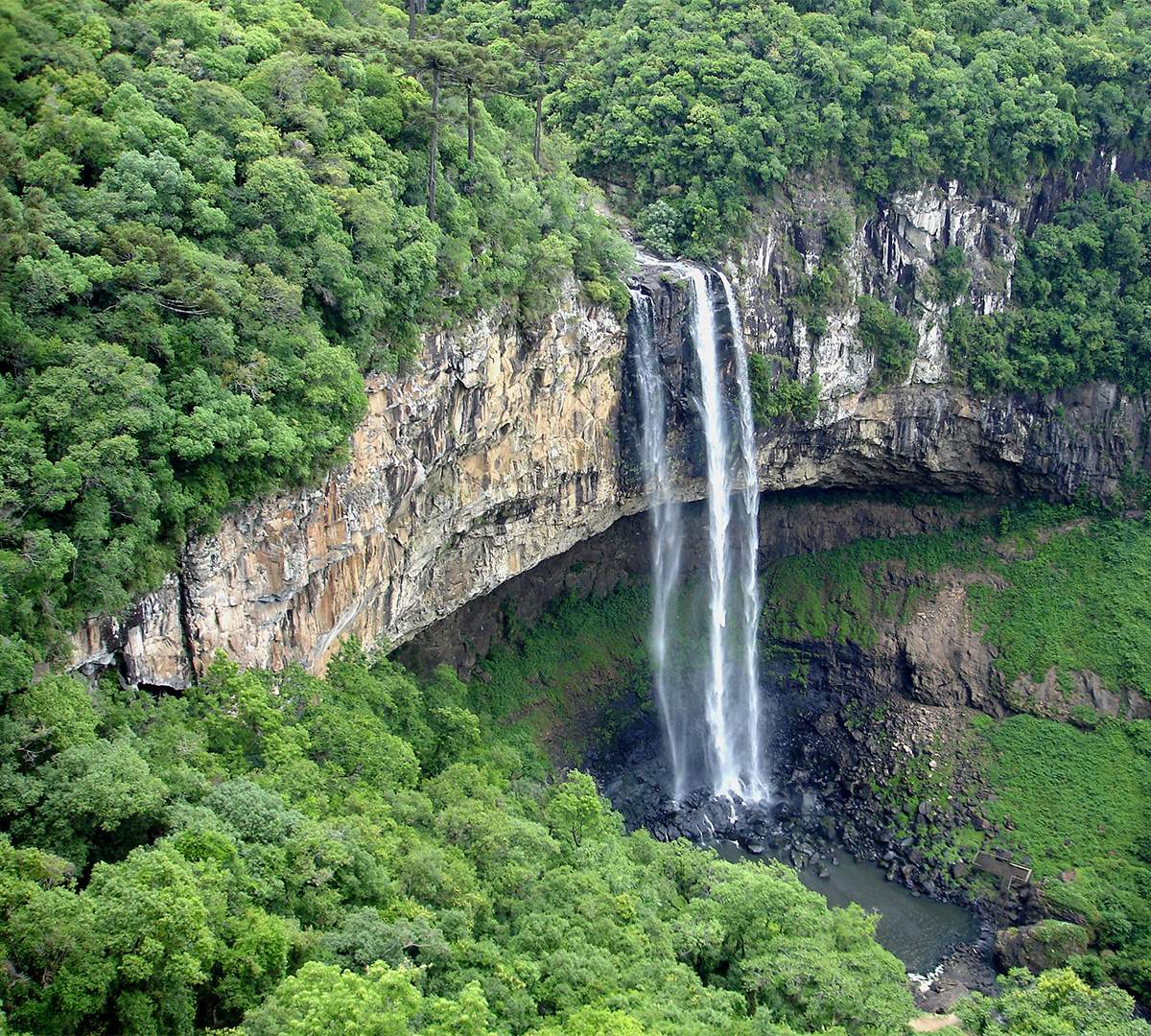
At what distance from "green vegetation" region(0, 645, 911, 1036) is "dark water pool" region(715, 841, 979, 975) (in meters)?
7.37

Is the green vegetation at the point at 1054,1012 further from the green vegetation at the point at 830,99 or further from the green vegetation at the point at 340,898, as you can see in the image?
the green vegetation at the point at 830,99

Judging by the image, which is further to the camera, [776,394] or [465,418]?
[776,394]

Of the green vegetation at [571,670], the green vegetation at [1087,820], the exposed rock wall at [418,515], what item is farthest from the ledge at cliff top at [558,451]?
the green vegetation at [1087,820]

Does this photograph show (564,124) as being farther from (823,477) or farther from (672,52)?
(823,477)

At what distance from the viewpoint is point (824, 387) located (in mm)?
37000

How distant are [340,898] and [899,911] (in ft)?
63.7

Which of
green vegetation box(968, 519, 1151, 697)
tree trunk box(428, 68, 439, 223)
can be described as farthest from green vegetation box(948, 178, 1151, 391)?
tree trunk box(428, 68, 439, 223)

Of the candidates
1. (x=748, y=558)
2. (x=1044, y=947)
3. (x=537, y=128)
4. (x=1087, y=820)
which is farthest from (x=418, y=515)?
(x=1087, y=820)

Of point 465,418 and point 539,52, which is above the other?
point 539,52

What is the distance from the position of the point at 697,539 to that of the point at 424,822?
19.3 metres

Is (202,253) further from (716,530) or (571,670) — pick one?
(716,530)

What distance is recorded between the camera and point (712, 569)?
36156mm

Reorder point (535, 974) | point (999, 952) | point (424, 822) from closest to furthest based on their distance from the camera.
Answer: point (535, 974), point (424, 822), point (999, 952)

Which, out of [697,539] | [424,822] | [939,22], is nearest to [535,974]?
[424,822]
